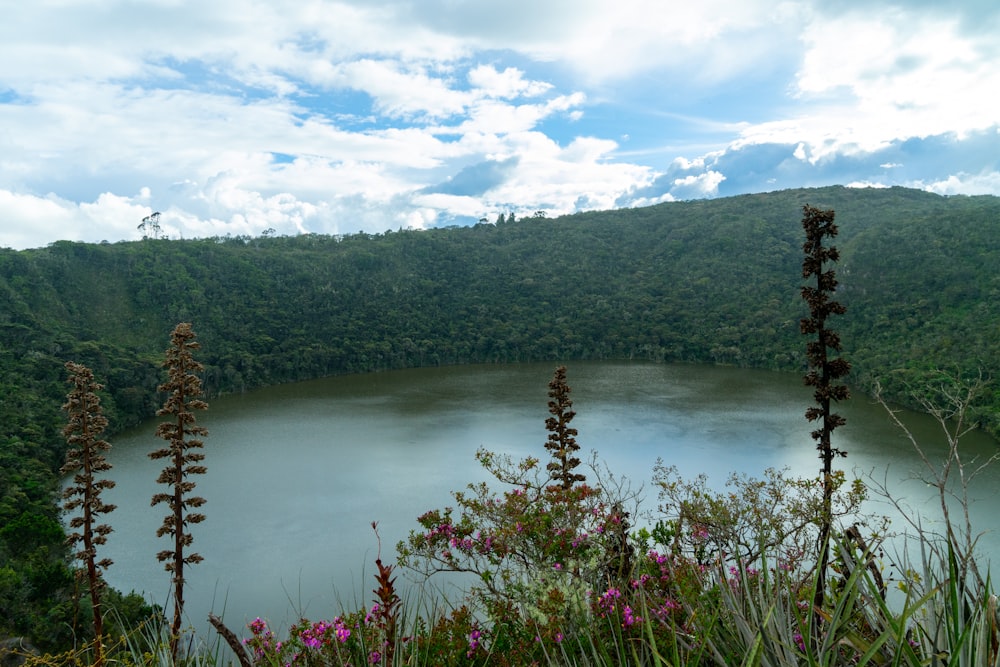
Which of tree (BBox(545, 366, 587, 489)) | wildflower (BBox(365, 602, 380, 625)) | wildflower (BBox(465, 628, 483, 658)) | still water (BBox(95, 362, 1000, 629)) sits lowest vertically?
still water (BBox(95, 362, 1000, 629))

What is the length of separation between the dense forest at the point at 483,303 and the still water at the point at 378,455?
4.14 m

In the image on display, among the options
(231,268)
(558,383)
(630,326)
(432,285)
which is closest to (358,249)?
(432,285)

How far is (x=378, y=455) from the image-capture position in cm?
3928

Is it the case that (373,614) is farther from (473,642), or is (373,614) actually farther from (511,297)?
(511,297)

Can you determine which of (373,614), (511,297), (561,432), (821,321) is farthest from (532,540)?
(511,297)

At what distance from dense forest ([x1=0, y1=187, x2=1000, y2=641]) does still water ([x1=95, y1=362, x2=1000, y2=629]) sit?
4135 millimetres

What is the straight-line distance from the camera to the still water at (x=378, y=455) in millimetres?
23844

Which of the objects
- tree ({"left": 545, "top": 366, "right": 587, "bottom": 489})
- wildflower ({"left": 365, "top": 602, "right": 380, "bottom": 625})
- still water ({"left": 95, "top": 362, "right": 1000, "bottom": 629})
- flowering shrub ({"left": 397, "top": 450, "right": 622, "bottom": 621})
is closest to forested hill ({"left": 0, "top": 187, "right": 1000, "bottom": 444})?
still water ({"left": 95, "top": 362, "right": 1000, "bottom": 629})

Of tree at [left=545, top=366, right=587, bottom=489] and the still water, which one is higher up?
tree at [left=545, top=366, right=587, bottom=489]

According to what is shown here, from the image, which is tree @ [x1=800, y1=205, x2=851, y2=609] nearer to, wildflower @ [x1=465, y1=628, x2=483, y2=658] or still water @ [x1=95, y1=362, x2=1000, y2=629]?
wildflower @ [x1=465, y1=628, x2=483, y2=658]

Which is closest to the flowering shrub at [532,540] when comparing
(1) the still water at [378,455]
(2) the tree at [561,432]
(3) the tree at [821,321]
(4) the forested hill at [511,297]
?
(3) the tree at [821,321]

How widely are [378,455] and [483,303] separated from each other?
5574 centimetres

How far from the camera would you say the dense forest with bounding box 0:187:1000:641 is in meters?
49.0

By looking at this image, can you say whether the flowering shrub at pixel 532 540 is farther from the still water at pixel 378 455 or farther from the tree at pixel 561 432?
the tree at pixel 561 432
